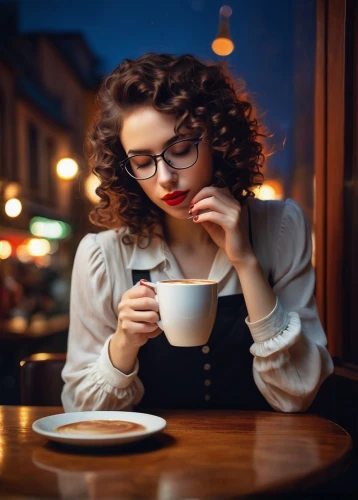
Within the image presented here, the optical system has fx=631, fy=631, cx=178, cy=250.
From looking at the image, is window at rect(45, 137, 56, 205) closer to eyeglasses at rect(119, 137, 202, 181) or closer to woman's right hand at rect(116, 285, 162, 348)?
eyeglasses at rect(119, 137, 202, 181)

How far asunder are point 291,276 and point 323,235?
52cm

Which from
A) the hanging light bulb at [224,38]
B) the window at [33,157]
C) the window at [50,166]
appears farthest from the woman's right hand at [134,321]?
the window at [50,166]

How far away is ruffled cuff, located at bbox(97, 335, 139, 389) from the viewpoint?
1479 millimetres

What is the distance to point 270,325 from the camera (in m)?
1.43

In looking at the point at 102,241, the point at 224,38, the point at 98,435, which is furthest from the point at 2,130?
the point at 98,435

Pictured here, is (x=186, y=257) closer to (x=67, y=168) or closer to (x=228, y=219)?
(x=228, y=219)

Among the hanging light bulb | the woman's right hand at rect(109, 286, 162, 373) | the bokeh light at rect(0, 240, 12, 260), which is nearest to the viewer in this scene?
the woman's right hand at rect(109, 286, 162, 373)

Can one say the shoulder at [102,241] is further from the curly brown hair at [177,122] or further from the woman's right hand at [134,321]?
the woman's right hand at [134,321]

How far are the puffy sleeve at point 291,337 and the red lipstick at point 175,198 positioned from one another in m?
0.32

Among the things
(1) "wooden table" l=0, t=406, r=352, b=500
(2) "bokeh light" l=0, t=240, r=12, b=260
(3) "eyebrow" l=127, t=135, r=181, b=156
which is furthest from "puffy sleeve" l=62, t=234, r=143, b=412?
(2) "bokeh light" l=0, t=240, r=12, b=260

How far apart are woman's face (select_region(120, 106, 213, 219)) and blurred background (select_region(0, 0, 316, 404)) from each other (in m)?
0.40

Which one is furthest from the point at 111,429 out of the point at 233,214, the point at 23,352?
the point at 23,352

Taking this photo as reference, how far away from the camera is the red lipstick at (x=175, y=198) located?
148cm

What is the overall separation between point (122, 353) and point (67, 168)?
348 centimetres
